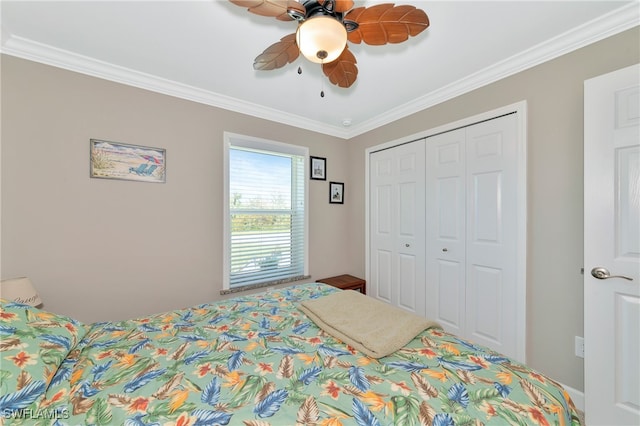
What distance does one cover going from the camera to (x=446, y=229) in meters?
2.48

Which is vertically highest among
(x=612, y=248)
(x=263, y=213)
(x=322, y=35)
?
(x=322, y=35)

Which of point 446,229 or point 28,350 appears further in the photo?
point 446,229

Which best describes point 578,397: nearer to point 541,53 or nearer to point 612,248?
point 612,248

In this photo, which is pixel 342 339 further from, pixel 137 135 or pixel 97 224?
pixel 137 135


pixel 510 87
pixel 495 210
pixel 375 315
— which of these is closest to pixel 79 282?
pixel 375 315

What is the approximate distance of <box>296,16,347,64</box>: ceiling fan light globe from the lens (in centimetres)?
108

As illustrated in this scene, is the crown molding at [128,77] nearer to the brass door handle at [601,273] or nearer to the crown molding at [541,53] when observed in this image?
the crown molding at [541,53]

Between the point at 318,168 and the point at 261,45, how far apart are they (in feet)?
5.40

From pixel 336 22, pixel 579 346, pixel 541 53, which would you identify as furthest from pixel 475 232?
pixel 336 22

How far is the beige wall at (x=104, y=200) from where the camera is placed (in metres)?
1.82

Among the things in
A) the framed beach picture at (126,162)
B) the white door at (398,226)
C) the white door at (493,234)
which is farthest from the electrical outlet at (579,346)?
the framed beach picture at (126,162)

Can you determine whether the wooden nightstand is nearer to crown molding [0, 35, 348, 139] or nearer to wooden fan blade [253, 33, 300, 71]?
crown molding [0, 35, 348, 139]

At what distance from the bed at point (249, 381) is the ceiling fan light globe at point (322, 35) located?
1343 mm

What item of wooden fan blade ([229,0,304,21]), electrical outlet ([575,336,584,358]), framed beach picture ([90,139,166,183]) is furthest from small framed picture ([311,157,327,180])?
electrical outlet ([575,336,584,358])
